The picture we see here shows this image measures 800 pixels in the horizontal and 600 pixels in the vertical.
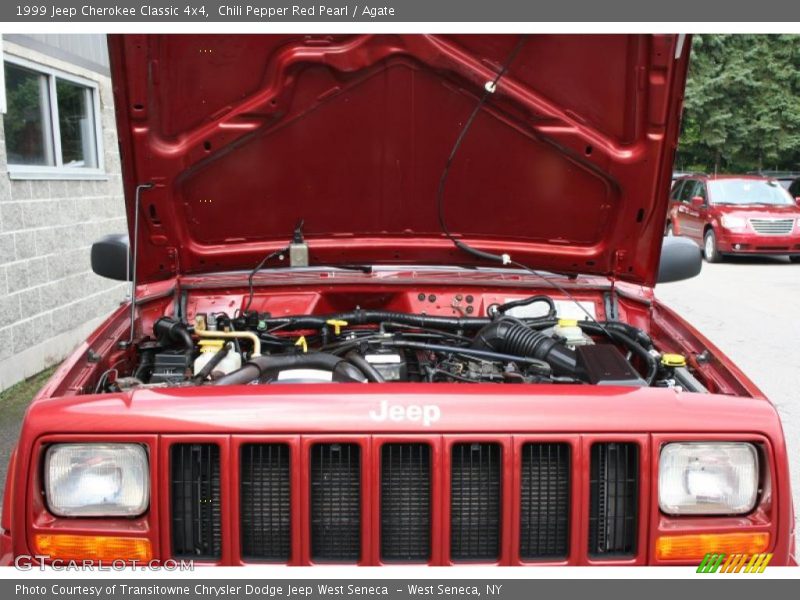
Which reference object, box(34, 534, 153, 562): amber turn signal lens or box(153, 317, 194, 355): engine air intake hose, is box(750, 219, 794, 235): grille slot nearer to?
box(153, 317, 194, 355): engine air intake hose

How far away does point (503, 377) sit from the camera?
2.78 meters

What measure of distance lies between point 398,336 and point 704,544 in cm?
149

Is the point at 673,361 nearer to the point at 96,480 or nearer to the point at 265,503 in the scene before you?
the point at 265,503

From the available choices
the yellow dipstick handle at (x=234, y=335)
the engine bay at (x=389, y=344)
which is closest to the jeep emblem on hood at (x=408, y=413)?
the engine bay at (x=389, y=344)

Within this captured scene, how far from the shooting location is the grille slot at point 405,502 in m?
2.11

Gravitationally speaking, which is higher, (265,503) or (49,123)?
(49,123)

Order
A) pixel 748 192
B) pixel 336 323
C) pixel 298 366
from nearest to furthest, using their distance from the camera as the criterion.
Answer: pixel 298 366
pixel 336 323
pixel 748 192

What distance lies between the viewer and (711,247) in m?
14.9

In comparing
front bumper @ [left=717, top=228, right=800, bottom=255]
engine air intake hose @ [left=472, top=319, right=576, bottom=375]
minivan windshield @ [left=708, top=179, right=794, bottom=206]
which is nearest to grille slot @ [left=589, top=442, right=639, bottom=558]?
engine air intake hose @ [left=472, top=319, right=576, bottom=375]

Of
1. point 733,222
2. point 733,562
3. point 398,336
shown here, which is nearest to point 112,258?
point 398,336

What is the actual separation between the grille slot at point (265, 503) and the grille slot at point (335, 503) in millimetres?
80

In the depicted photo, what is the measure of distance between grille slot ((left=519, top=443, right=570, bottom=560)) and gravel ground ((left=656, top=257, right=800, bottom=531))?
2274mm

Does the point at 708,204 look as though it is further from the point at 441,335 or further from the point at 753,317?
the point at 441,335

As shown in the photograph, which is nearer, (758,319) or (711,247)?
(758,319)
